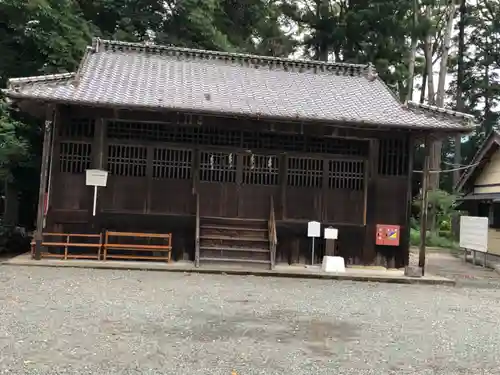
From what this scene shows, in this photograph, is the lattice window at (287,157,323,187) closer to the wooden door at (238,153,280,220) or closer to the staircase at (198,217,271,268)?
the wooden door at (238,153,280,220)

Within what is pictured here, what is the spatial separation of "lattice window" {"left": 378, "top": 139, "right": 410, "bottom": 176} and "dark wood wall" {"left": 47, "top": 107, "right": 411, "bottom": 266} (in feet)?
0.08

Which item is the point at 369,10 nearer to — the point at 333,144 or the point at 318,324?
the point at 333,144

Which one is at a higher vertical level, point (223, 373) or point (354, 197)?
point (354, 197)

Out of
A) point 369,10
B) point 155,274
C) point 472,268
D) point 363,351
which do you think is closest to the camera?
point 363,351

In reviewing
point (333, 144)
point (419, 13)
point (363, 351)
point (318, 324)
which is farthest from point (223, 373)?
point (419, 13)

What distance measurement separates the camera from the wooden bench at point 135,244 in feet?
39.0

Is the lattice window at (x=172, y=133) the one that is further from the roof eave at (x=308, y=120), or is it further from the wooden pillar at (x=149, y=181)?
the roof eave at (x=308, y=120)

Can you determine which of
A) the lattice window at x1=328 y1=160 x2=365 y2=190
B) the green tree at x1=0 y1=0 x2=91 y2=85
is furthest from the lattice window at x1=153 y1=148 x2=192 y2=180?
the green tree at x1=0 y1=0 x2=91 y2=85

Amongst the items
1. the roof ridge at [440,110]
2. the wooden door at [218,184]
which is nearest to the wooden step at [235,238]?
the wooden door at [218,184]

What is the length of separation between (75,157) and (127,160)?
119 centimetres

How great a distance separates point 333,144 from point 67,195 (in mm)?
6488

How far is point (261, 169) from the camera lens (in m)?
13.0

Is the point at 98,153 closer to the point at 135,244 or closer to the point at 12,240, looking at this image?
the point at 135,244

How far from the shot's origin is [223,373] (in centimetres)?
466
